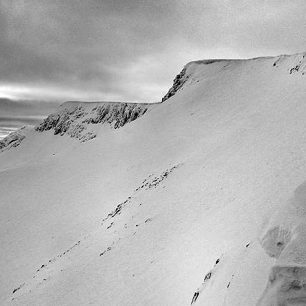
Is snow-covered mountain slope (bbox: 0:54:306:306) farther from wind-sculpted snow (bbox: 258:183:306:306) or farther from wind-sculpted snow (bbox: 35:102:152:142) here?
wind-sculpted snow (bbox: 35:102:152:142)

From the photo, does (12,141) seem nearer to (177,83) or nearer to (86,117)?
(86,117)

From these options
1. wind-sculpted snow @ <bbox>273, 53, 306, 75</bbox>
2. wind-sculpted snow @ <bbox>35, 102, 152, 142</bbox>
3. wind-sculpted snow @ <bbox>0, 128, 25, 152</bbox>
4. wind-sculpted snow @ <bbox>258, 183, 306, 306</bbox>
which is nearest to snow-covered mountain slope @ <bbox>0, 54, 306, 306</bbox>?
wind-sculpted snow @ <bbox>258, 183, 306, 306</bbox>

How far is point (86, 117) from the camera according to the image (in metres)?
117

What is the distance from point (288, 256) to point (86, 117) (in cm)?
11533

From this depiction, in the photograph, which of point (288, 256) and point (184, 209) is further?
point (184, 209)

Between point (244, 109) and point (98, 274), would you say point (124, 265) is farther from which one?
point (244, 109)

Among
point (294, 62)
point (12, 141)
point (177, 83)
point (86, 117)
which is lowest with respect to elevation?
point (294, 62)

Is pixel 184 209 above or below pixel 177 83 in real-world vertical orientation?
below

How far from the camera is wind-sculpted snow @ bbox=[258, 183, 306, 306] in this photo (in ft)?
18.6

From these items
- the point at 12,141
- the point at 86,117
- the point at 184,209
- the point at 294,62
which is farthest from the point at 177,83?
the point at 12,141

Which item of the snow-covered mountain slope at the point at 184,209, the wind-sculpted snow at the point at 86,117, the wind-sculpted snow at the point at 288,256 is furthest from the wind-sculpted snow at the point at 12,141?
the wind-sculpted snow at the point at 288,256

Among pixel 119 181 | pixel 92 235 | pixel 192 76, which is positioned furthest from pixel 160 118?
pixel 92 235

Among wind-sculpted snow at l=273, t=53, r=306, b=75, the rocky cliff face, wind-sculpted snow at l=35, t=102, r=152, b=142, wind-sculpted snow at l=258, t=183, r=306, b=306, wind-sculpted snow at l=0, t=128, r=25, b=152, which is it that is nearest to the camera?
wind-sculpted snow at l=258, t=183, r=306, b=306

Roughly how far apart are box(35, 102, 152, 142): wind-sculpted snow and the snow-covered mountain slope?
2932 centimetres
